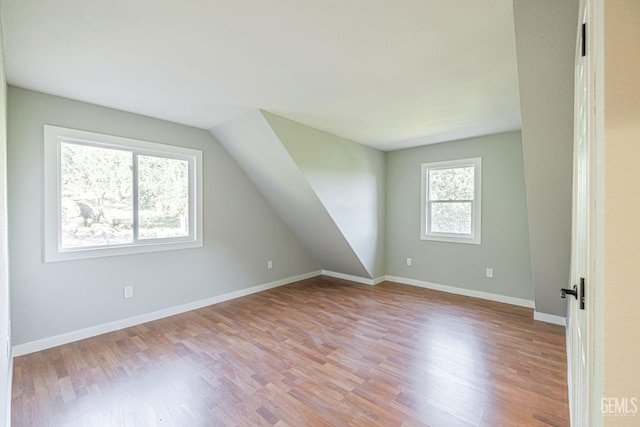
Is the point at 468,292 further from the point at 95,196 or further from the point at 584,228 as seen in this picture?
the point at 95,196

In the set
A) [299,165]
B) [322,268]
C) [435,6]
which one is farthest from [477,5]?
[322,268]

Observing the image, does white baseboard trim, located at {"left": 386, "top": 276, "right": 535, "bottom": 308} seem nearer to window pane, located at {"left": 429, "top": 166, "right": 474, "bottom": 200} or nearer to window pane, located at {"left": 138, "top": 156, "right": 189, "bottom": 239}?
window pane, located at {"left": 429, "top": 166, "right": 474, "bottom": 200}

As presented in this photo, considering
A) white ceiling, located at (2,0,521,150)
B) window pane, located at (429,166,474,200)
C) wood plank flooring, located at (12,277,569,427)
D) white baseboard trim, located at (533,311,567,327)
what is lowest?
wood plank flooring, located at (12,277,569,427)

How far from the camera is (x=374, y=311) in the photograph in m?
3.44

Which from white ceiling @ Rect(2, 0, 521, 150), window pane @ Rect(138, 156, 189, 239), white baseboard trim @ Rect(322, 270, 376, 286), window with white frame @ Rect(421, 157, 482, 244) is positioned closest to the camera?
white ceiling @ Rect(2, 0, 521, 150)

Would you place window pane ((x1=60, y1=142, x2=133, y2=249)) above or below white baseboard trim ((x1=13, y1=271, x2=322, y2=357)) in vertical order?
above

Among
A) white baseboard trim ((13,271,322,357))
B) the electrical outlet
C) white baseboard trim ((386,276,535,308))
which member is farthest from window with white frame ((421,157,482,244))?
the electrical outlet

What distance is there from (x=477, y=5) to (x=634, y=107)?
125 centimetres

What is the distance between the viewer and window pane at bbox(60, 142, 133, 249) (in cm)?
268

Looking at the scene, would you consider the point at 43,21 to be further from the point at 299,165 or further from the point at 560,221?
the point at 560,221

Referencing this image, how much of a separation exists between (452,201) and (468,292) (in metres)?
1.36

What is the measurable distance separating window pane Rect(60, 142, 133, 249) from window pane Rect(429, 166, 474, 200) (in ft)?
13.7

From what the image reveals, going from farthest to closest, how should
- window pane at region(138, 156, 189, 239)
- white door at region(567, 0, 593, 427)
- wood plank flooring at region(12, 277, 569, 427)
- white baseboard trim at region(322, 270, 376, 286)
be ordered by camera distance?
white baseboard trim at region(322, 270, 376, 286) → window pane at region(138, 156, 189, 239) → wood plank flooring at region(12, 277, 569, 427) → white door at region(567, 0, 593, 427)

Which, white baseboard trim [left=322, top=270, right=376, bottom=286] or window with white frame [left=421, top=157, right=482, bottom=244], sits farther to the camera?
white baseboard trim [left=322, top=270, right=376, bottom=286]
